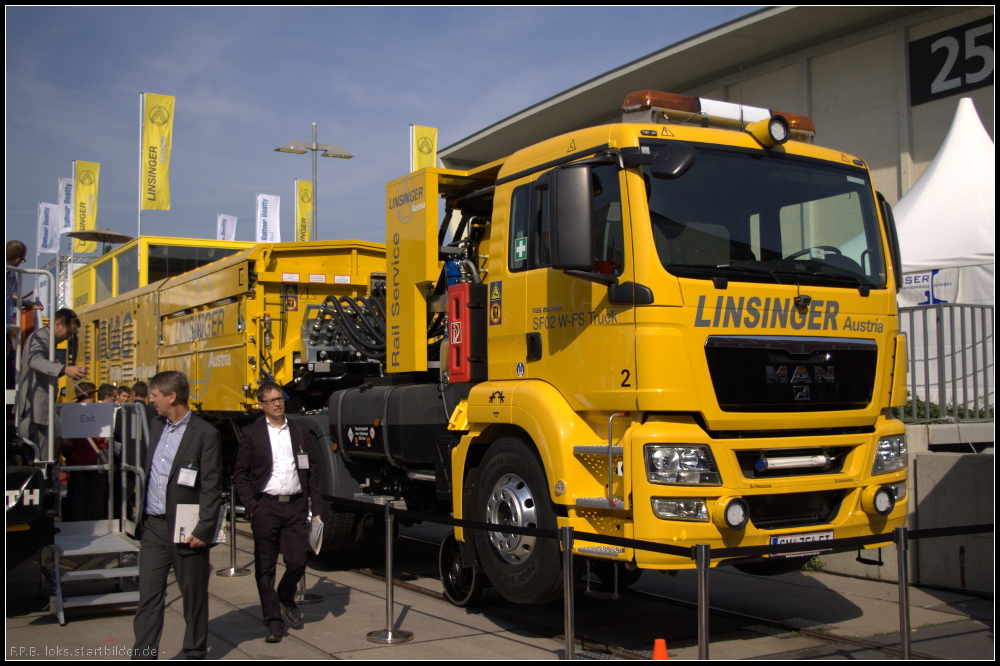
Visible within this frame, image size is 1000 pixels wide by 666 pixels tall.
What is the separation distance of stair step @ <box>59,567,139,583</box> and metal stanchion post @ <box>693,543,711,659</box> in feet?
14.7

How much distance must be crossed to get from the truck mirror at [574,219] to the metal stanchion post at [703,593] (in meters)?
1.80

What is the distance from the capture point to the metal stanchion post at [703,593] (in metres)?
4.52

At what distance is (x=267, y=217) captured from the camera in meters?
32.7

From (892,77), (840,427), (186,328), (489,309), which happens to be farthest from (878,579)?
(892,77)

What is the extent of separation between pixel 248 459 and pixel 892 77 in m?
13.7

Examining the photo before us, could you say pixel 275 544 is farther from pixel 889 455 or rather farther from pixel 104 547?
pixel 889 455

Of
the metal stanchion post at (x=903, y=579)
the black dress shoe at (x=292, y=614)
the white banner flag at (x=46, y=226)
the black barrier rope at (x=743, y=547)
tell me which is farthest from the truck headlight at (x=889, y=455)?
the white banner flag at (x=46, y=226)

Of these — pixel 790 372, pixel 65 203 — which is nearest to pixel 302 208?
pixel 65 203

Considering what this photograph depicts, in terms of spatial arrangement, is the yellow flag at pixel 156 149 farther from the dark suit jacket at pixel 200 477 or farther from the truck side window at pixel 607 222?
the truck side window at pixel 607 222

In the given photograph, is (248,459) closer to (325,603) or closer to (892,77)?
(325,603)

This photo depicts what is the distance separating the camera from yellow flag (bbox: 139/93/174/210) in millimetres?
24844

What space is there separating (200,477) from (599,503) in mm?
2421

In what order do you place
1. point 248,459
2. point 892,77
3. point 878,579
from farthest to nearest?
1. point 892,77
2. point 878,579
3. point 248,459

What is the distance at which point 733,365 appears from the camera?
5.33 m
